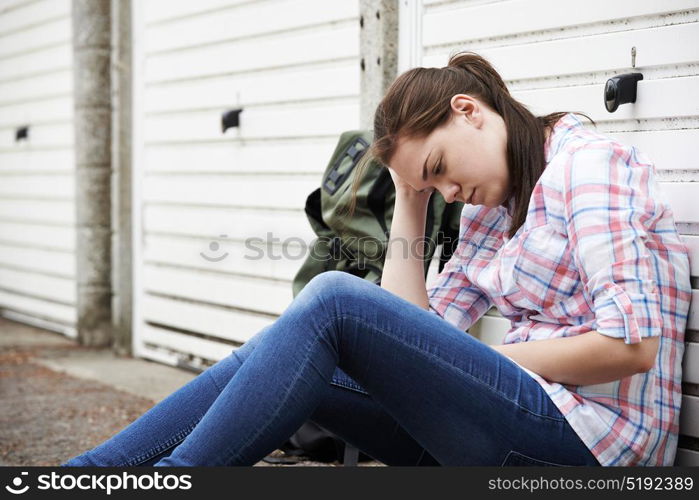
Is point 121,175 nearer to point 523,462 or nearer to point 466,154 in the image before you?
point 466,154

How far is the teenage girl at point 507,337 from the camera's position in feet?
6.23

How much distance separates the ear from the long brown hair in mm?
18

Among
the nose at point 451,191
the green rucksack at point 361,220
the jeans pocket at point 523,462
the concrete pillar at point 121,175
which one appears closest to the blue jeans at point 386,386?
the jeans pocket at point 523,462

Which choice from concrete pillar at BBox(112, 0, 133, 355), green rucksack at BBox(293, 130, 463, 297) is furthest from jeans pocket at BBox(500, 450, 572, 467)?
concrete pillar at BBox(112, 0, 133, 355)

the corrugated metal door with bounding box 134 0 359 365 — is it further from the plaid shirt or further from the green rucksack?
the plaid shirt

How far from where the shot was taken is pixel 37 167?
22.6ft

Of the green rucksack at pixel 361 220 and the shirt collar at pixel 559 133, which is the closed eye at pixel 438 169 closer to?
the shirt collar at pixel 559 133

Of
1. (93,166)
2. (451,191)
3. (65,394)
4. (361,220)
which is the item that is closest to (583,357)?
(451,191)

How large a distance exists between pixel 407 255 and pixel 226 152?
244 cm

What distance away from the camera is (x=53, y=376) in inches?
200

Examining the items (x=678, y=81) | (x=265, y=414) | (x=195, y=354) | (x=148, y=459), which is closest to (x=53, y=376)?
(x=195, y=354)

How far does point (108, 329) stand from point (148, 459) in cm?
402

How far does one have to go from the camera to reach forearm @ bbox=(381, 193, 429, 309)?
8.31ft

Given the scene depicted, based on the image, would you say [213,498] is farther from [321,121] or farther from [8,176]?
[8,176]
